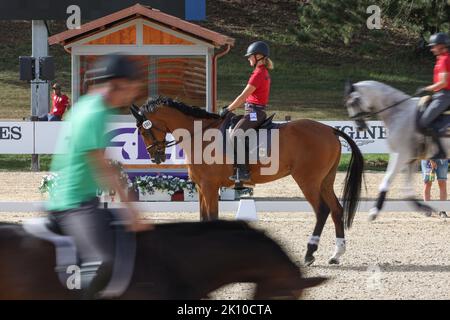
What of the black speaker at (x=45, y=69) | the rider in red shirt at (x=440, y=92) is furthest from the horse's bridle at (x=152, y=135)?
the black speaker at (x=45, y=69)

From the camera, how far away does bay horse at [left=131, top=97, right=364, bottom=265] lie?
36.4ft

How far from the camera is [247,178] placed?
11.7 metres

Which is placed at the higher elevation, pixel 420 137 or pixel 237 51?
pixel 237 51

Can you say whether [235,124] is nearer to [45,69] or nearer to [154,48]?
[154,48]

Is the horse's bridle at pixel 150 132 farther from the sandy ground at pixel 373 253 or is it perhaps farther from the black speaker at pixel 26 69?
the black speaker at pixel 26 69

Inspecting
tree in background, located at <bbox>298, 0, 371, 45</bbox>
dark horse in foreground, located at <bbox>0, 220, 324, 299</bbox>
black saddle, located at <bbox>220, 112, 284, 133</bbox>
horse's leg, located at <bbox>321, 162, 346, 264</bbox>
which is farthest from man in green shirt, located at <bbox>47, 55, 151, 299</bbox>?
tree in background, located at <bbox>298, 0, 371, 45</bbox>

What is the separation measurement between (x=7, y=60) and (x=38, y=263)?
31.0 meters

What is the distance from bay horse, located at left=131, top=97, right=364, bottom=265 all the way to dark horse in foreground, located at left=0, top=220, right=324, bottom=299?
5.09 metres

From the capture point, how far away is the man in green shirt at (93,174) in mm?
5336

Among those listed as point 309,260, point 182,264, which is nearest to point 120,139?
point 309,260

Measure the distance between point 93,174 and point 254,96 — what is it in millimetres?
6273

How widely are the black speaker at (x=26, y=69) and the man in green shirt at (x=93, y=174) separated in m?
15.6
